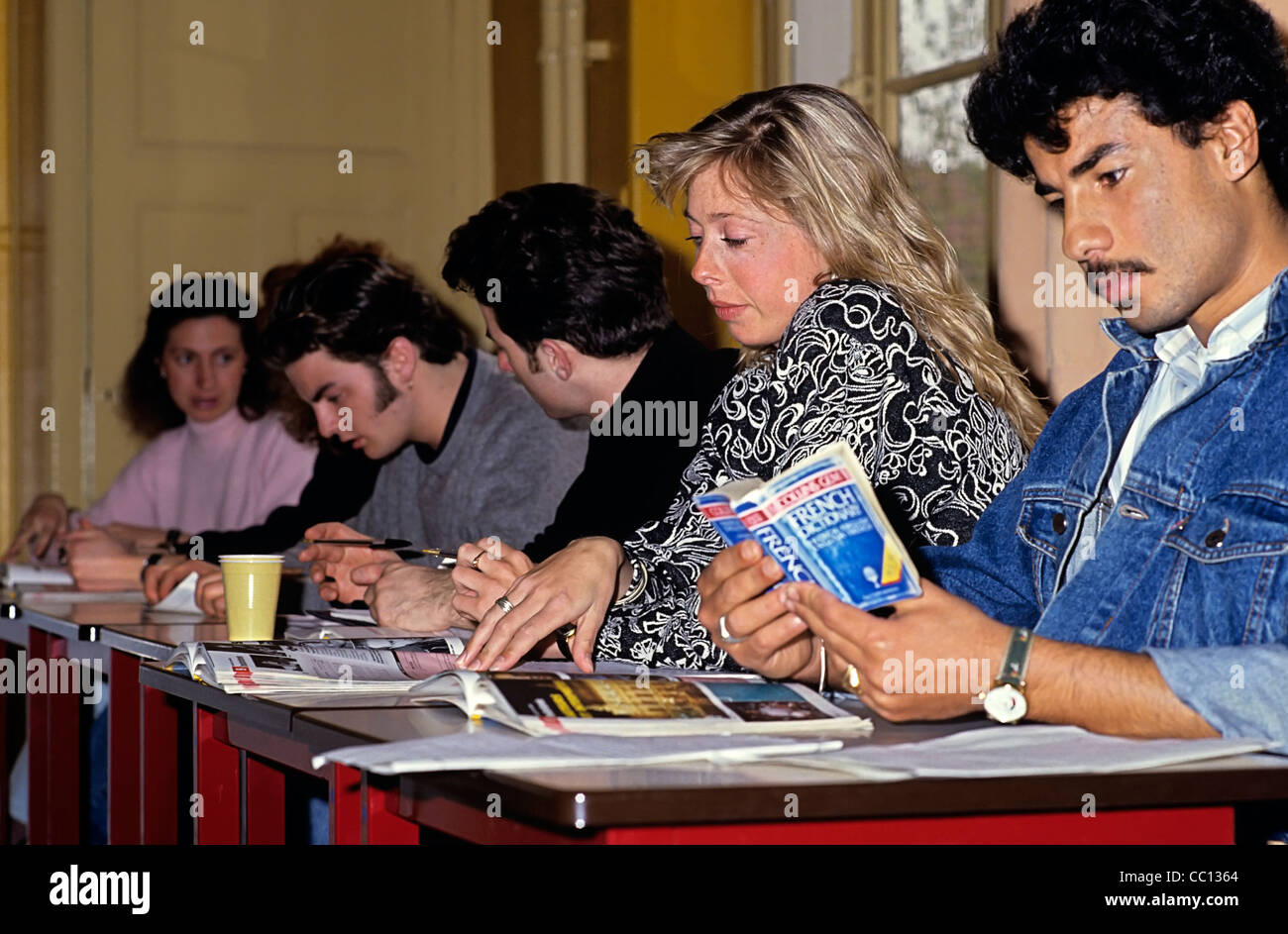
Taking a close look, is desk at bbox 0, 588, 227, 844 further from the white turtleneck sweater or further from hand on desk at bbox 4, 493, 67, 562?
the white turtleneck sweater

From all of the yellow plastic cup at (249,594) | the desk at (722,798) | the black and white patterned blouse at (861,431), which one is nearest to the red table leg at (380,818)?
the desk at (722,798)

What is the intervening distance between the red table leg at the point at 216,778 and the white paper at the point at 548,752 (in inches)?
26.3

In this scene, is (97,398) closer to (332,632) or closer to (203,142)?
(203,142)

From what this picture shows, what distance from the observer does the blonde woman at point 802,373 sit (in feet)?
5.45

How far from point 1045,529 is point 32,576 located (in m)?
2.44

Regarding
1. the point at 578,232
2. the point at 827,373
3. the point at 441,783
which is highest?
the point at 578,232

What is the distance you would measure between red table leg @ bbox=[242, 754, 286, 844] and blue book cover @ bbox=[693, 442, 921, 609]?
715 mm

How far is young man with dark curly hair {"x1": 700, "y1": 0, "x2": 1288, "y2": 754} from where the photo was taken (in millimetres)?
1161

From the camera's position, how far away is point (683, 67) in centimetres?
412

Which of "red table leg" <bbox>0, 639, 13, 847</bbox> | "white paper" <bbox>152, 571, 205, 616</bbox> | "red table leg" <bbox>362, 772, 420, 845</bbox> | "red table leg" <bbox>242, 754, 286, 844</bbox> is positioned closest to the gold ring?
"red table leg" <bbox>362, 772, 420, 845</bbox>

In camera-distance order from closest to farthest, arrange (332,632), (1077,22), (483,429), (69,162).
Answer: (1077,22) < (332,632) < (483,429) < (69,162)

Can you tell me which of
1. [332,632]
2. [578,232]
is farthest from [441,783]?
[578,232]

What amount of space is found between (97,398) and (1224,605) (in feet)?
13.4

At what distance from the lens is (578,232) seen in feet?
8.71
